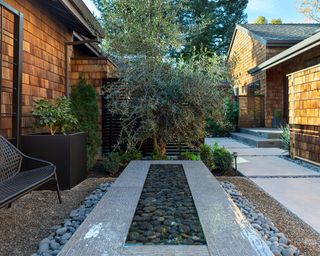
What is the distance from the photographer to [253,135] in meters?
10.5

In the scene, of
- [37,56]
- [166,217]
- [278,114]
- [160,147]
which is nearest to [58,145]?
[37,56]

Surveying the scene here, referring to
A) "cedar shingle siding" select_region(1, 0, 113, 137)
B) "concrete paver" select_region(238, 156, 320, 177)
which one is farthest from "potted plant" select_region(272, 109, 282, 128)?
"cedar shingle siding" select_region(1, 0, 113, 137)

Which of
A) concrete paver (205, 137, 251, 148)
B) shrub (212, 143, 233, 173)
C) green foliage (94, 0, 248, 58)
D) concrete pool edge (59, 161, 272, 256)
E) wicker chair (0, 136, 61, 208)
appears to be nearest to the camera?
concrete pool edge (59, 161, 272, 256)

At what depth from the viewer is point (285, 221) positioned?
2959 mm

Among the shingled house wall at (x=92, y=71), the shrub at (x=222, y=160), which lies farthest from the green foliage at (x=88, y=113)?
the shrub at (x=222, y=160)

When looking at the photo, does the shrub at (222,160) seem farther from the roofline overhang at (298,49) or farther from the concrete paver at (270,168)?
the roofline overhang at (298,49)

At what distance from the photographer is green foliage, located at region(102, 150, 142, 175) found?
17.1 feet

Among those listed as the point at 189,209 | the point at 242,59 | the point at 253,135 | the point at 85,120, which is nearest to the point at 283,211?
the point at 189,209

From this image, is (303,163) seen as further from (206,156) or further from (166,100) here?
(166,100)

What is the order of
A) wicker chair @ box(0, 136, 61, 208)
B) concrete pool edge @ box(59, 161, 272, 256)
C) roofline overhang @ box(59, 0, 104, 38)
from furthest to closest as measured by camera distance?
roofline overhang @ box(59, 0, 104, 38), wicker chair @ box(0, 136, 61, 208), concrete pool edge @ box(59, 161, 272, 256)

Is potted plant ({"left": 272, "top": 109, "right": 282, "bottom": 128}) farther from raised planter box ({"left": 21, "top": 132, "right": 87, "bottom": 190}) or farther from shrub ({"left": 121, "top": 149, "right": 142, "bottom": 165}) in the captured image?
raised planter box ({"left": 21, "top": 132, "right": 87, "bottom": 190})

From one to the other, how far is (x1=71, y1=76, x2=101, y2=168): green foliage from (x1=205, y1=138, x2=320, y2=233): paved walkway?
2603 mm

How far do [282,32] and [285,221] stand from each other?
1172cm

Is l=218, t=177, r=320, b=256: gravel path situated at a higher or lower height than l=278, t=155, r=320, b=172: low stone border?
lower
